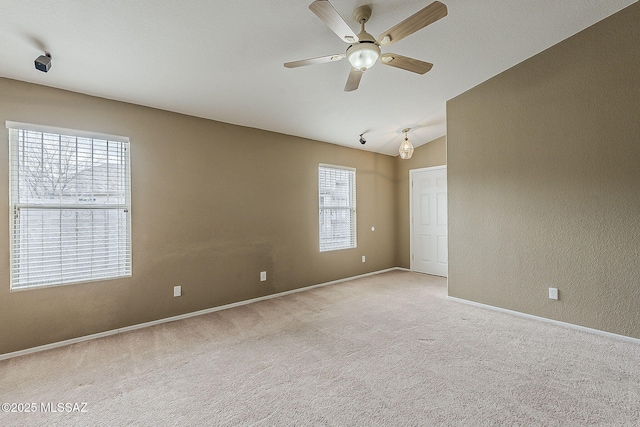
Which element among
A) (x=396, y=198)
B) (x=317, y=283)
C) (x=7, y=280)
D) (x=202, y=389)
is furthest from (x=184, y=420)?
(x=396, y=198)

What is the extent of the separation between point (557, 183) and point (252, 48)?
11.5 feet

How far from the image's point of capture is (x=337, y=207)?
562 cm

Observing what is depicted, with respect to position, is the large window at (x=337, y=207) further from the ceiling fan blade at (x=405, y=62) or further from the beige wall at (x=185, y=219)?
the ceiling fan blade at (x=405, y=62)

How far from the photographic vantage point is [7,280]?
9.26ft

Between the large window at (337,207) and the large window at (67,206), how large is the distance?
9.61 ft

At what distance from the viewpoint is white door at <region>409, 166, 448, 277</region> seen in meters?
5.87

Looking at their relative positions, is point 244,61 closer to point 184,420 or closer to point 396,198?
point 184,420

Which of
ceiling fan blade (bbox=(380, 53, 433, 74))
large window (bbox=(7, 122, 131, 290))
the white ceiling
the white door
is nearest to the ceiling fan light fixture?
ceiling fan blade (bbox=(380, 53, 433, 74))

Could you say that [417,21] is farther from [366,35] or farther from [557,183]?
[557,183]

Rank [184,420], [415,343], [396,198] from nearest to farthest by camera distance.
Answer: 1. [184,420]
2. [415,343]
3. [396,198]

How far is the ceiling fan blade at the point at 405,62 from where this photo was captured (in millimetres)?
2451

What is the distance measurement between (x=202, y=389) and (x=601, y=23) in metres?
4.95

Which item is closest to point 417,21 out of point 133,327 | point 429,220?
point 133,327

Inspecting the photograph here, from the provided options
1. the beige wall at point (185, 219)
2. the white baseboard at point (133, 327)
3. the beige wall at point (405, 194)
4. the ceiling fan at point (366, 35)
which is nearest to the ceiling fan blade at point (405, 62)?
the ceiling fan at point (366, 35)
